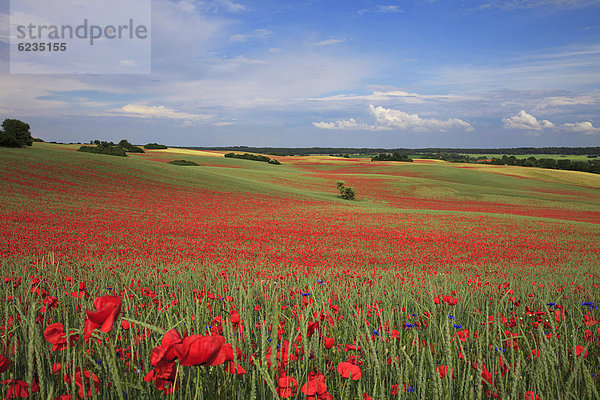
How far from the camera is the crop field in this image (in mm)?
1750

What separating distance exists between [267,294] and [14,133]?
5347 cm

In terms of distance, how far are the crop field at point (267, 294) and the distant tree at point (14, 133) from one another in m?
10.1

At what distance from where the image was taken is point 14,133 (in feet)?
144

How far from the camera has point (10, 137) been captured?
142ft

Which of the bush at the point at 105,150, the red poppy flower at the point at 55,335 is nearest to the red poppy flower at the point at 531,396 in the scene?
the red poppy flower at the point at 55,335

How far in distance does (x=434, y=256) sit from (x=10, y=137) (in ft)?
167

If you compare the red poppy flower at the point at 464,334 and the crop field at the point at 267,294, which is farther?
the red poppy flower at the point at 464,334

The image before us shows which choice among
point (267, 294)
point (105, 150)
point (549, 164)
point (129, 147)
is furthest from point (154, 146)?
point (267, 294)

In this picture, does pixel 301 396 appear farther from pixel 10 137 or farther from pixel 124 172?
pixel 10 137

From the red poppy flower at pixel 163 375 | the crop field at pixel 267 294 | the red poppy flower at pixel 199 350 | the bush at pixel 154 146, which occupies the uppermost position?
the bush at pixel 154 146

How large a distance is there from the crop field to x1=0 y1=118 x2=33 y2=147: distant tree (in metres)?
10.1

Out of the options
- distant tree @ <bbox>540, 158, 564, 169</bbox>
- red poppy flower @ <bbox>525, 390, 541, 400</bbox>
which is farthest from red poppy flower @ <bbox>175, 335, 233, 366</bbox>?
distant tree @ <bbox>540, 158, 564, 169</bbox>

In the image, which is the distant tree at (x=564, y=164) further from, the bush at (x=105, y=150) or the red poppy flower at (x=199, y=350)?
the red poppy flower at (x=199, y=350)

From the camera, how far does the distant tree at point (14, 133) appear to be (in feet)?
141
